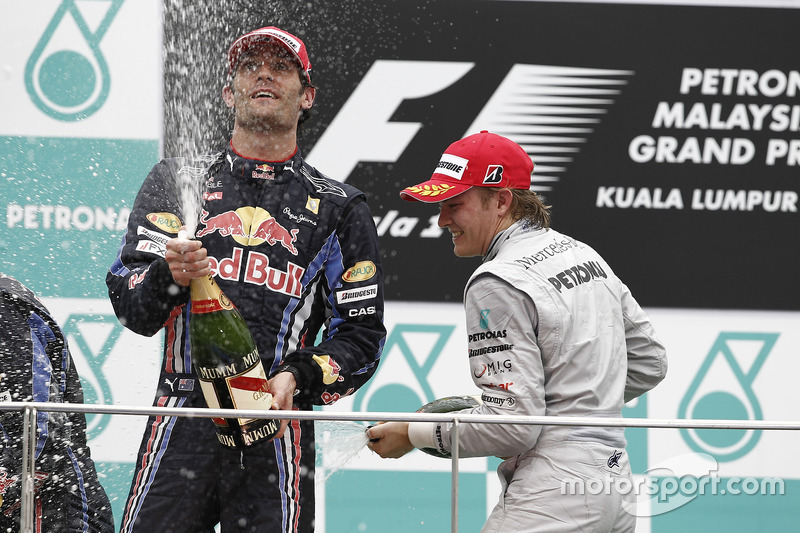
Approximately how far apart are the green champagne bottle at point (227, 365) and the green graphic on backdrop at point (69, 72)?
1.63 m

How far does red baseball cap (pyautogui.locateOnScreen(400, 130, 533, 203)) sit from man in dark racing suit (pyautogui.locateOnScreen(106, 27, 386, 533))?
24cm

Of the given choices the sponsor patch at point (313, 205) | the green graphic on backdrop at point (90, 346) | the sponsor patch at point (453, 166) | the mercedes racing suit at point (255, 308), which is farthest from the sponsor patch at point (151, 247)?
the green graphic on backdrop at point (90, 346)

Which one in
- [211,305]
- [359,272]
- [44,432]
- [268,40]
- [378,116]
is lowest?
Result: [44,432]

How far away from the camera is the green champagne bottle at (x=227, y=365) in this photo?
5.14 ft

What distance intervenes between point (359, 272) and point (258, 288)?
20cm

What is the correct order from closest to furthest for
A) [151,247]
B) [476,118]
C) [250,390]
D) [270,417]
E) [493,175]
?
[270,417] < [250,390] < [493,175] < [151,247] < [476,118]

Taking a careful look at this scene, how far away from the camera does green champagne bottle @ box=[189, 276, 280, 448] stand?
157 centimetres

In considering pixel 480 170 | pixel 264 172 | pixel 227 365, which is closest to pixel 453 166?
pixel 480 170

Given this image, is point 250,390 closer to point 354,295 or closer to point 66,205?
point 354,295

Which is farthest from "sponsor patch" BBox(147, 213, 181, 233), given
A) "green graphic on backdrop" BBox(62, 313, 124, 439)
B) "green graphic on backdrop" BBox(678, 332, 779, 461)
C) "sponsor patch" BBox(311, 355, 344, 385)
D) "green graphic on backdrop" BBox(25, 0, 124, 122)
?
"green graphic on backdrop" BBox(678, 332, 779, 461)

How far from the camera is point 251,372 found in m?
1.59

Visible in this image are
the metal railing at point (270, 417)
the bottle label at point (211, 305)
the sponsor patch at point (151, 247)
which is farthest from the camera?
the sponsor patch at point (151, 247)

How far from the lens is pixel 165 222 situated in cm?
184

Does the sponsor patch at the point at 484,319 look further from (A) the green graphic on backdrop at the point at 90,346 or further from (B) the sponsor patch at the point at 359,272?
(A) the green graphic on backdrop at the point at 90,346
